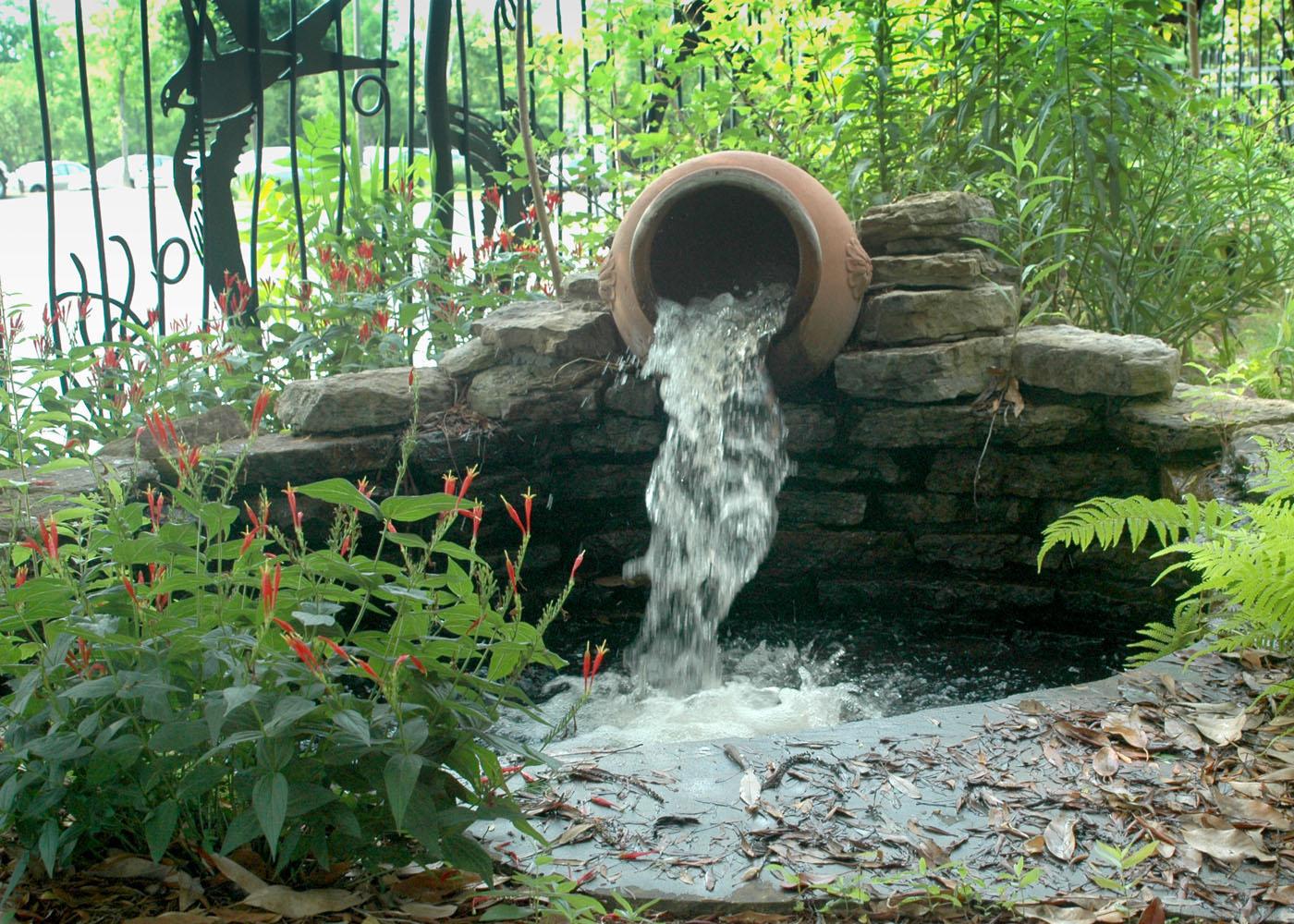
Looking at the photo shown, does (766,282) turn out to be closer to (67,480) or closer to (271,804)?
(67,480)

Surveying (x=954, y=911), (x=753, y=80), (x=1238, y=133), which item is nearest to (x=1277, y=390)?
(x=1238, y=133)

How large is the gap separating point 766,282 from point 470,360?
1129mm

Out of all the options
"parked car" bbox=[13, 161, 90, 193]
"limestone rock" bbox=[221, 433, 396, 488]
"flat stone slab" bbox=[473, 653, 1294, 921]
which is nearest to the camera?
"flat stone slab" bbox=[473, 653, 1294, 921]

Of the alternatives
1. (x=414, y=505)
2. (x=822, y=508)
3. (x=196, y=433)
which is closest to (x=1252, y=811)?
(x=414, y=505)

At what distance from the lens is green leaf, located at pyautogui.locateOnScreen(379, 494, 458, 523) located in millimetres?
1568

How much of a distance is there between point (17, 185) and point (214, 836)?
21.7ft

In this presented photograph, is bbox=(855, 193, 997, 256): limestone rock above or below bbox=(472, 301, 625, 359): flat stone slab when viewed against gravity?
above

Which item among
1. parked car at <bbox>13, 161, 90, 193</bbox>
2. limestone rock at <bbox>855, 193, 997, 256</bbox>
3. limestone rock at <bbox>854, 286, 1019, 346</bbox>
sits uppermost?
parked car at <bbox>13, 161, 90, 193</bbox>

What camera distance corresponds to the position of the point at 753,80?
16.3 ft

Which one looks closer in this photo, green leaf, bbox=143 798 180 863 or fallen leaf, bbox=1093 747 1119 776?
green leaf, bbox=143 798 180 863

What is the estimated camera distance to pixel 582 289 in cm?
419

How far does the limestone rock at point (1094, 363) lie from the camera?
129 inches

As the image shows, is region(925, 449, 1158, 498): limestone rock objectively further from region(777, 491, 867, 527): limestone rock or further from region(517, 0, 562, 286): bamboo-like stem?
region(517, 0, 562, 286): bamboo-like stem

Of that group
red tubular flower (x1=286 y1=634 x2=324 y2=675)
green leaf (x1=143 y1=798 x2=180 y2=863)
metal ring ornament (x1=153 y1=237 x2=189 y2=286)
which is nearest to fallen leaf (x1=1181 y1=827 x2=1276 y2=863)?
red tubular flower (x1=286 y1=634 x2=324 y2=675)
